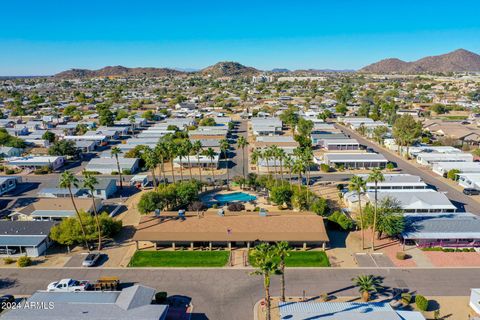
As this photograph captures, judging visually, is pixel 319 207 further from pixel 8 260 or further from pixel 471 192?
pixel 8 260

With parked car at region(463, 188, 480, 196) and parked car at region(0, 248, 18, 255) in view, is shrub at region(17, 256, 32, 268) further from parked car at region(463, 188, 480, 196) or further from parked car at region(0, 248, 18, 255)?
parked car at region(463, 188, 480, 196)

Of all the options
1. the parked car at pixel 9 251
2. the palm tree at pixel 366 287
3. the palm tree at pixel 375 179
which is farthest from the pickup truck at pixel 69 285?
the palm tree at pixel 375 179

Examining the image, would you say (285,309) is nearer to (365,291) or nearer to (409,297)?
(365,291)

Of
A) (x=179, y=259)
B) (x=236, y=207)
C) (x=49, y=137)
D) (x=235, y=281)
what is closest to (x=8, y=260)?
(x=179, y=259)

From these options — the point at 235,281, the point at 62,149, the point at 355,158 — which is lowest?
the point at 235,281

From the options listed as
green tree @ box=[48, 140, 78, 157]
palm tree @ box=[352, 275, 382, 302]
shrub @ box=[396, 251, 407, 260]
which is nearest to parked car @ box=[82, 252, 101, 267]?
palm tree @ box=[352, 275, 382, 302]

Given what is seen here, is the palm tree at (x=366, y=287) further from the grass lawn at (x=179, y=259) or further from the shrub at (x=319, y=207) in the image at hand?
the shrub at (x=319, y=207)
